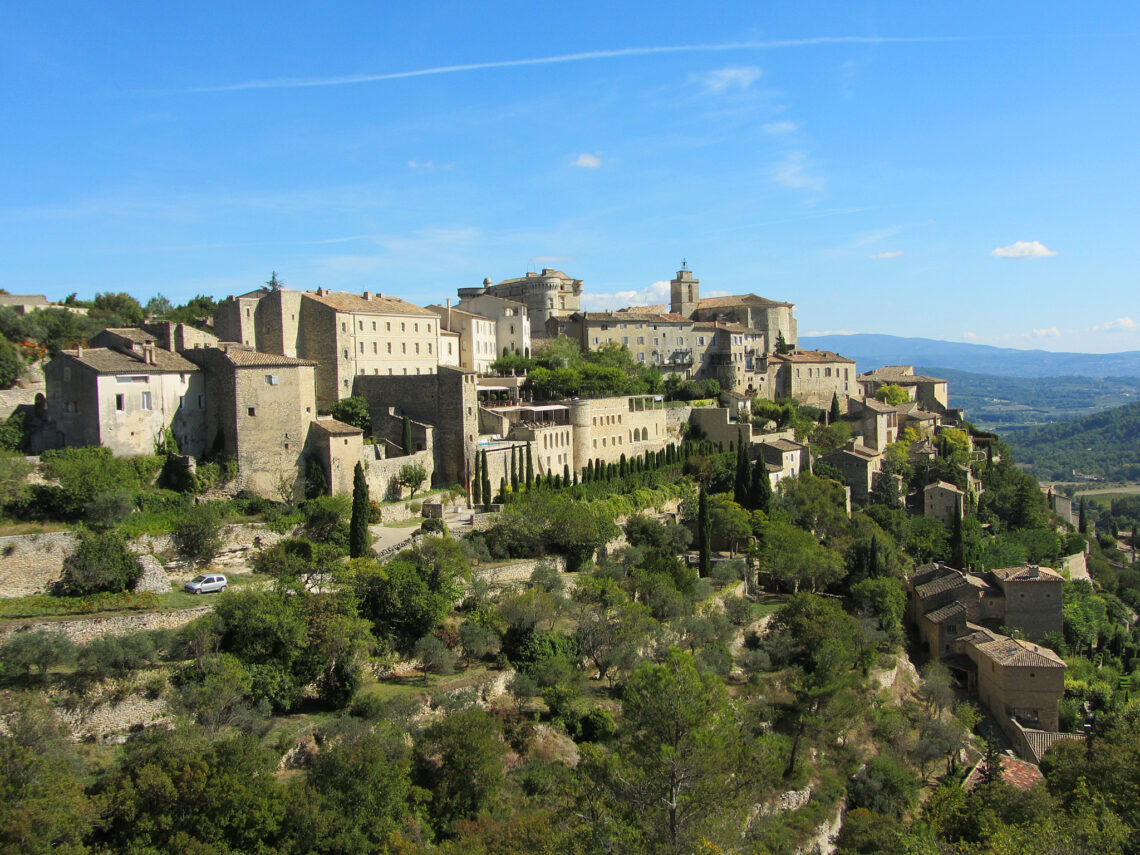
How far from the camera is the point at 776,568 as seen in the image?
38.9 m

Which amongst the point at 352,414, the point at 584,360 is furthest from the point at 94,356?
the point at 584,360

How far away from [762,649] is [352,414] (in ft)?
64.3

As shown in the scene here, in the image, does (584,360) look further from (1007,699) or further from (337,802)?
(337,802)

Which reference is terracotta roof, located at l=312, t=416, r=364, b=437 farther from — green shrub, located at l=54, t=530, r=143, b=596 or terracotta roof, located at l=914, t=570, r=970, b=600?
terracotta roof, located at l=914, t=570, r=970, b=600

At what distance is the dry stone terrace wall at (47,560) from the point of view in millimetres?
24297

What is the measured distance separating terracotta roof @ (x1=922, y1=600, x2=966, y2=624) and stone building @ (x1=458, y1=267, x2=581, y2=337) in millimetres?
36255

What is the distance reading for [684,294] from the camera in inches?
3022

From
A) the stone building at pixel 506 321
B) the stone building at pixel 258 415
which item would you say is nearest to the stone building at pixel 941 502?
the stone building at pixel 506 321

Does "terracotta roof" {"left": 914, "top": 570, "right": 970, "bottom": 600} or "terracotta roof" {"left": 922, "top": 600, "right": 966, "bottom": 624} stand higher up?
"terracotta roof" {"left": 914, "top": 570, "right": 970, "bottom": 600}

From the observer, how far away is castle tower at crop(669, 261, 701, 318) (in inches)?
3009

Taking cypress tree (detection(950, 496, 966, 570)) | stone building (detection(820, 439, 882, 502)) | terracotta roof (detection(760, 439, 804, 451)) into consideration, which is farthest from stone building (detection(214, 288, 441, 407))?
cypress tree (detection(950, 496, 966, 570))

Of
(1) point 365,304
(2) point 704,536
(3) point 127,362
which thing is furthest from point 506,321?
(3) point 127,362

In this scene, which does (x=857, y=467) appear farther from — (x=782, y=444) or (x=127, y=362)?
(x=127, y=362)

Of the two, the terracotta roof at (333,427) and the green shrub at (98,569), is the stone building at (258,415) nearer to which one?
the terracotta roof at (333,427)
